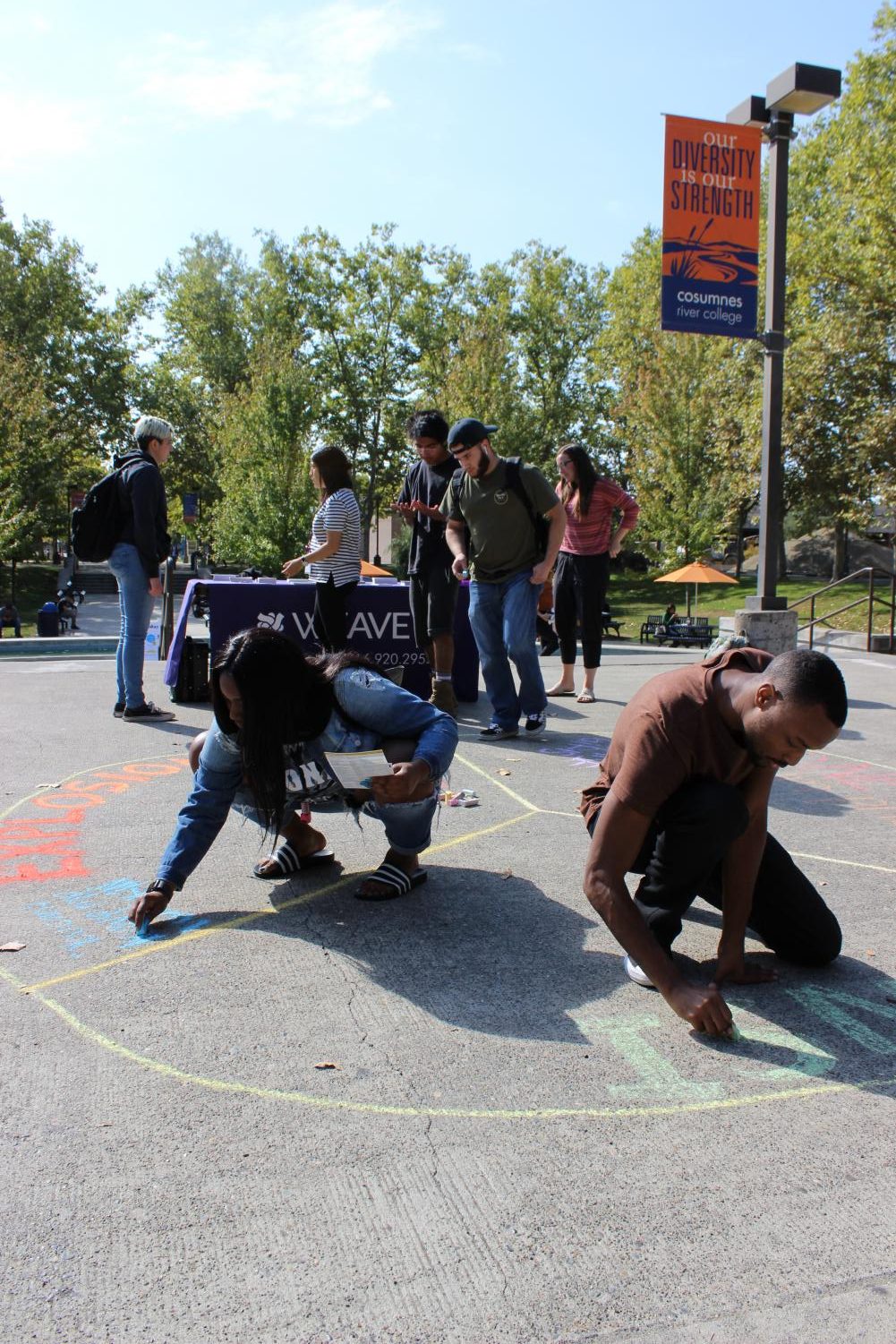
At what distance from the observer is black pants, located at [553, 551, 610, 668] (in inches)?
303

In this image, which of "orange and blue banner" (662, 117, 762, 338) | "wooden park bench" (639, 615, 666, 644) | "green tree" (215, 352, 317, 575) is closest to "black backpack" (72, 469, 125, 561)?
"orange and blue banner" (662, 117, 762, 338)

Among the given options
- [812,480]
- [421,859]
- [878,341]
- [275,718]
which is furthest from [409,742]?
[812,480]

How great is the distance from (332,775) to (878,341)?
21.5 m

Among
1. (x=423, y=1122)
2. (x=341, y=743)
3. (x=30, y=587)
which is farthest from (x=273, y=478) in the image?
(x=423, y=1122)

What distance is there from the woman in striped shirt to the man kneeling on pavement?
3898 mm

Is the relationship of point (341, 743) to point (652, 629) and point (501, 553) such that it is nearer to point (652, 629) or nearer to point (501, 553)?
point (501, 553)

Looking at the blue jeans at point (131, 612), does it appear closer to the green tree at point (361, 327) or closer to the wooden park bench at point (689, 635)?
the wooden park bench at point (689, 635)

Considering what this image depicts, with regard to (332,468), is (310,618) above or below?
below

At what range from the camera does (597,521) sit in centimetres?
765

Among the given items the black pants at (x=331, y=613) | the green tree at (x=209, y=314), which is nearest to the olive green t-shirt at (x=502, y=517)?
the black pants at (x=331, y=613)

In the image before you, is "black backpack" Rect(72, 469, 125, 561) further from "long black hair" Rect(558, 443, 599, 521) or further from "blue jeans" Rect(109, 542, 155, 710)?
"long black hair" Rect(558, 443, 599, 521)

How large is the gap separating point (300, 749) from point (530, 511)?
3.23m

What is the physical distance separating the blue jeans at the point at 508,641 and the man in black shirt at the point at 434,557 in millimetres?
304

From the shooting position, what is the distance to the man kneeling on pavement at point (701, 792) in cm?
240
